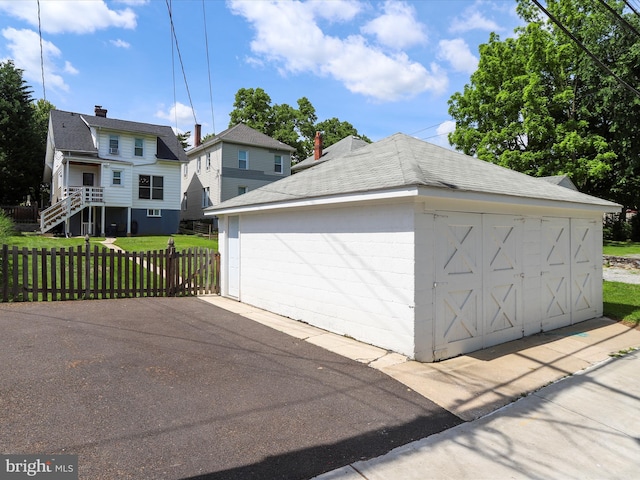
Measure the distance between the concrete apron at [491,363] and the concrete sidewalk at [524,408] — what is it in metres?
0.02

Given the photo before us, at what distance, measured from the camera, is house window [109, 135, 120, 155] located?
26202mm

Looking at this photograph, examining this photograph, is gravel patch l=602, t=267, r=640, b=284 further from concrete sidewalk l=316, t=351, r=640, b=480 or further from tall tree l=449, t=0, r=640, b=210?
concrete sidewalk l=316, t=351, r=640, b=480

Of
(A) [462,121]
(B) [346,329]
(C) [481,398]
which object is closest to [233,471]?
(C) [481,398]

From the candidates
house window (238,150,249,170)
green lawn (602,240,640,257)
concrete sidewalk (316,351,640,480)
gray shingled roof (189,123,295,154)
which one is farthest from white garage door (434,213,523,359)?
house window (238,150,249,170)

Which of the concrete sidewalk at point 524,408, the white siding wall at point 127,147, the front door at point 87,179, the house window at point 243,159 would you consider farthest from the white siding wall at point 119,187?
the concrete sidewalk at point 524,408

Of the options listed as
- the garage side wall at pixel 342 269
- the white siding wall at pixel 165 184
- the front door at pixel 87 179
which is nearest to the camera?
the garage side wall at pixel 342 269

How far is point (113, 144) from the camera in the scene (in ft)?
86.4

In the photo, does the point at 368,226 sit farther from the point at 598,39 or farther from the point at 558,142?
the point at 598,39

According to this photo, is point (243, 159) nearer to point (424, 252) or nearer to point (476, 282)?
point (476, 282)

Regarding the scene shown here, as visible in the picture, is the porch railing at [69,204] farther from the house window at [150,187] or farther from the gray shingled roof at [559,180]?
the gray shingled roof at [559,180]

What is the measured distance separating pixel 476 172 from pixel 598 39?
27.7 m

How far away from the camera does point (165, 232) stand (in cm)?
2819

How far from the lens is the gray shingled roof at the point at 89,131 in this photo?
82.1ft

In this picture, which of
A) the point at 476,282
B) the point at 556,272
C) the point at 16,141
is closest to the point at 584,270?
the point at 556,272
